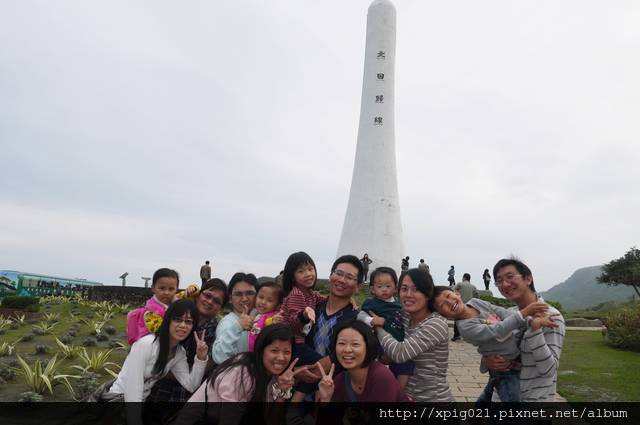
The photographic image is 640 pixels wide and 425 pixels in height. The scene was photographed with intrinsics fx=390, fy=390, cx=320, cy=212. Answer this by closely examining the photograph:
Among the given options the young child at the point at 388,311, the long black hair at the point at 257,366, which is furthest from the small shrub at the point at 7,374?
the young child at the point at 388,311

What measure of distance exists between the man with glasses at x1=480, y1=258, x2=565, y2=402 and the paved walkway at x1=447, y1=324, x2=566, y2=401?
7.89ft

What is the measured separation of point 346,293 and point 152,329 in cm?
158

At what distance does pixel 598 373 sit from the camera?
Result: 5.86 m

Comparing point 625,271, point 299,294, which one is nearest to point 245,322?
point 299,294

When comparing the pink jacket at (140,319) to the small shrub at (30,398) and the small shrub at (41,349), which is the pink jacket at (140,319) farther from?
the small shrub at (41,349)

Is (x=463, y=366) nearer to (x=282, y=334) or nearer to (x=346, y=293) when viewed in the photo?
(x=346, y=293)

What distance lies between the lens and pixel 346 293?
282 centimetres

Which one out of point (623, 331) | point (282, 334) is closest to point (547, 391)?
point (282, 334)

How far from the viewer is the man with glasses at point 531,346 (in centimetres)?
241

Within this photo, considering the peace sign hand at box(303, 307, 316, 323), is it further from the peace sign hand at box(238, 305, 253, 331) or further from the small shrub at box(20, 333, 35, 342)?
the small shrub at box(20, 333, 35, 342)

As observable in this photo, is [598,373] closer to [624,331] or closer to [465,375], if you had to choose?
[465,375]

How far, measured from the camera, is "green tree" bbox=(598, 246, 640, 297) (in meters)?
22.9

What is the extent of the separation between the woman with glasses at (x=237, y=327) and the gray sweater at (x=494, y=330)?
155 cm

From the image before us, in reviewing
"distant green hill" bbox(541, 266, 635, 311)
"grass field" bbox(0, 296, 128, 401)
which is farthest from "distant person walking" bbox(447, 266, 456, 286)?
"distant green hill" bbox(541, 266, 635, 311)
